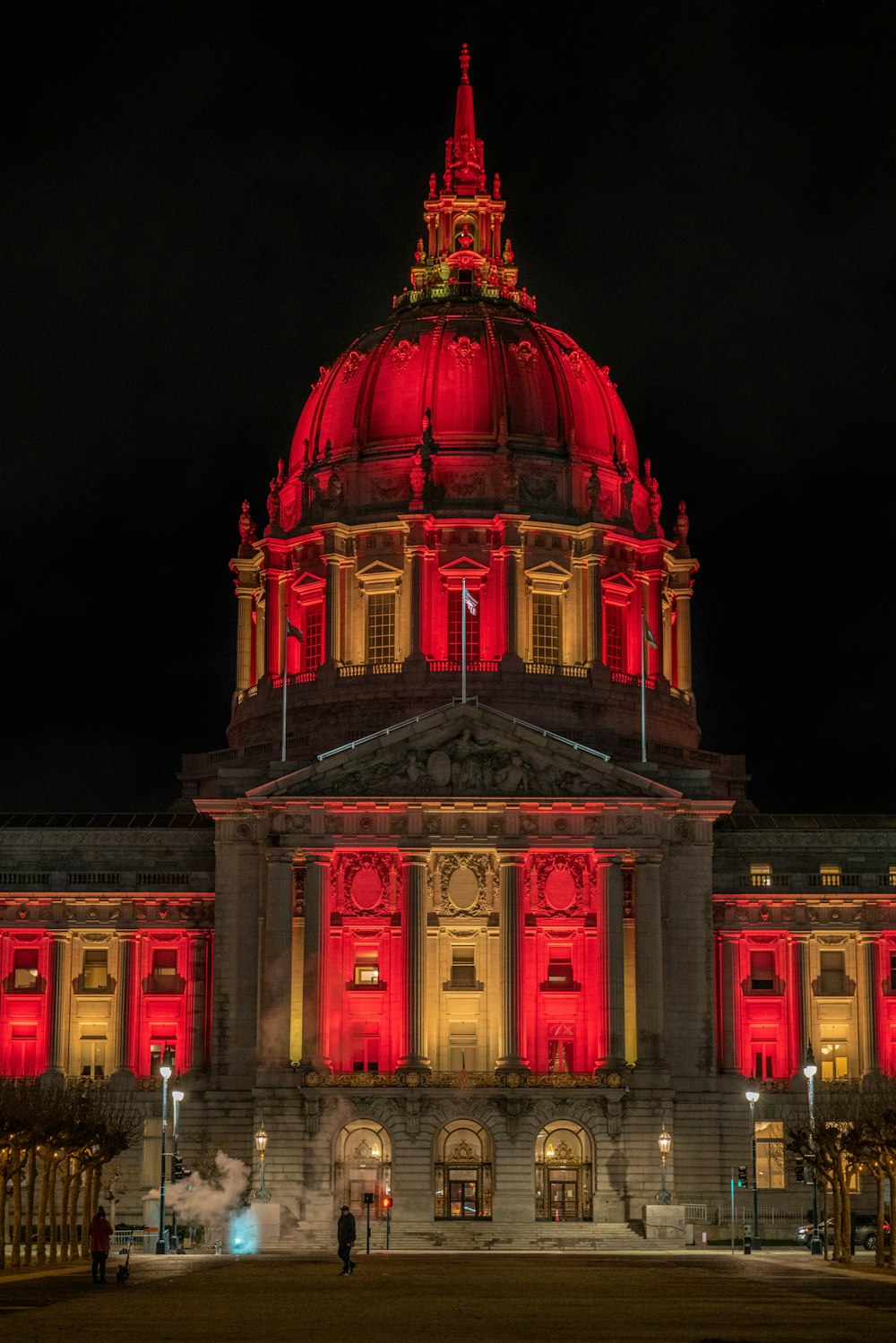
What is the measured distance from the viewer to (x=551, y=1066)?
405ft

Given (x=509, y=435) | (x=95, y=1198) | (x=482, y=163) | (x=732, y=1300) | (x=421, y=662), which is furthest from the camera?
(x=482, y=163)

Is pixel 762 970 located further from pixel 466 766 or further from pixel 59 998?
pixel 59 998

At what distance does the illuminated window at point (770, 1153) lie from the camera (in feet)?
407

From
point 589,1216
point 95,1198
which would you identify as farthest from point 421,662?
point 95,1198

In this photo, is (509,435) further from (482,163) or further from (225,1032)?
(225,1032)

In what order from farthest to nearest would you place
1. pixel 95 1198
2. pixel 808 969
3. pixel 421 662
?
1. pixel 421 662
2. pixel 808 969
3. pixel 95 1198

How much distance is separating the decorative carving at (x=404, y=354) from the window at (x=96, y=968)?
43.4 m

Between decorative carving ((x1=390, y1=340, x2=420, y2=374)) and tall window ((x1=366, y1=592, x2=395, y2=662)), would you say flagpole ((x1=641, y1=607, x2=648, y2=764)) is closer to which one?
tall window ((x1=366, y1=592, x2=395, y2=662))

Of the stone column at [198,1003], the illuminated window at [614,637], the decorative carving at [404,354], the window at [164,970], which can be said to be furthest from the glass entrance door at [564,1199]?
the decorative carving at [404,354]

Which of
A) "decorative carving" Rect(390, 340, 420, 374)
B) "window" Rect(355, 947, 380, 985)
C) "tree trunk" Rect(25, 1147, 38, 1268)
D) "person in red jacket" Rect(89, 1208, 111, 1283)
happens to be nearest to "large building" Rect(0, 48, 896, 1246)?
"window" Rect(355, 947, 380, 985)

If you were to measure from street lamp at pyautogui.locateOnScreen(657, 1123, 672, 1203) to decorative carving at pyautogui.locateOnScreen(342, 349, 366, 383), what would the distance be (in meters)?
56.8

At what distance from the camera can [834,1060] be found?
420 feet

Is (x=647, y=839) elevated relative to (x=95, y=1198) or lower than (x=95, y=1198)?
elevated

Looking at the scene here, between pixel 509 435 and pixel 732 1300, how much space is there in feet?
312
